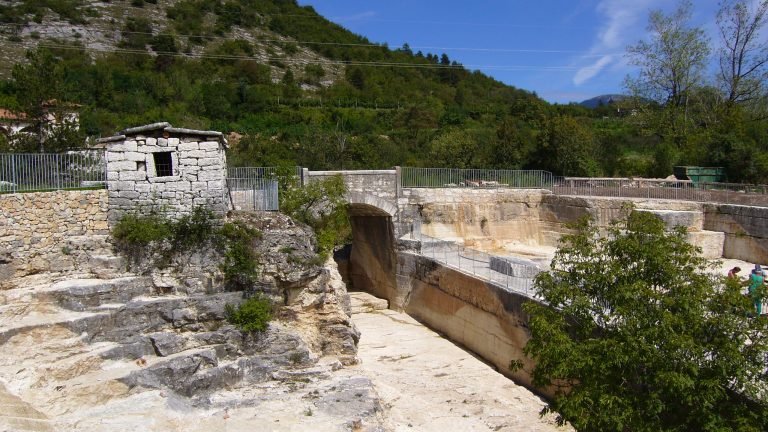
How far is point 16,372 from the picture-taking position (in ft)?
40.9

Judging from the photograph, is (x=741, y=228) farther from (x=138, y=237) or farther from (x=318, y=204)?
(x=138, y=237)

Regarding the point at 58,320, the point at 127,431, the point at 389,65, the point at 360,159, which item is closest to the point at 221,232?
the point at 58,320

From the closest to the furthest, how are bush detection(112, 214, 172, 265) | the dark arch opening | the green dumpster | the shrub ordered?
bush detection(112, 214, 172, 265) → the shrub → the dark arch opening → the green dumpster

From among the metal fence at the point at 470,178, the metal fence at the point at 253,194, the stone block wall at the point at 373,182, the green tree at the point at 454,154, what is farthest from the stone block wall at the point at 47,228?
the green tree at the point at 454,154

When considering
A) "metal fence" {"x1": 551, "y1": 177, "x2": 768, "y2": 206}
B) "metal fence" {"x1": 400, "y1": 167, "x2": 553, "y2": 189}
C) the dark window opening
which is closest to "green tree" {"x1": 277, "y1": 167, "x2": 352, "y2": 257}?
the dark window opening

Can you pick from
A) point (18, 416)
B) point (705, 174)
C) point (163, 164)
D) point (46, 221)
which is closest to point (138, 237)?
point (163, 164)

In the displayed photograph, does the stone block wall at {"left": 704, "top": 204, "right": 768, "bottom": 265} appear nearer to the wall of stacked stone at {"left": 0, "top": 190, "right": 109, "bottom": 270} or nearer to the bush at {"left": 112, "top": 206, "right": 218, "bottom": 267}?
the bush at {"left": 112, "top": 206, "right": 218, "bottom": 267}

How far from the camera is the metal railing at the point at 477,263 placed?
1861 cm

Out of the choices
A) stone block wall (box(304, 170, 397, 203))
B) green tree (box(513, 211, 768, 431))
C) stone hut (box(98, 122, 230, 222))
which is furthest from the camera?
stone block wall (box(304, 170, 397, 203))

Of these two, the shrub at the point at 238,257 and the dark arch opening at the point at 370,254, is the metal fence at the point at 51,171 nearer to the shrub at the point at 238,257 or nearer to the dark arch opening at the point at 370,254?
the shrub at the point at 238,257

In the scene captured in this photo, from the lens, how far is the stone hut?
1712cm

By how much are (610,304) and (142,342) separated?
10.8m

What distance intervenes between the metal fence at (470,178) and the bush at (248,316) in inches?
526

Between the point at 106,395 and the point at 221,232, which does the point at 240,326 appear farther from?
the point at 106,395
